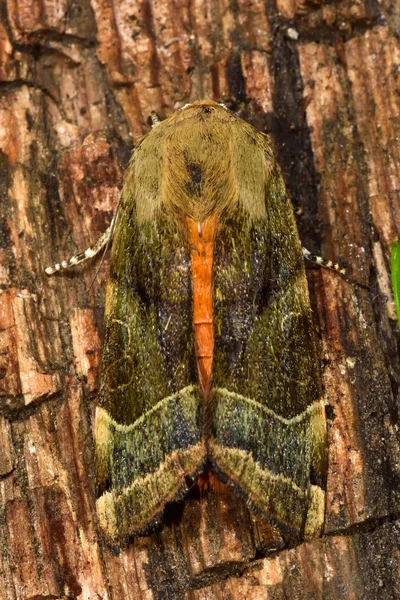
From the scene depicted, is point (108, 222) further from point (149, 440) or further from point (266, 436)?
point (266, 436)

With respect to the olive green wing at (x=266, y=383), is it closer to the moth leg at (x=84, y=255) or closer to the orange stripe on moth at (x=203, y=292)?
the orange stripe on moth at (x=203, y=292)

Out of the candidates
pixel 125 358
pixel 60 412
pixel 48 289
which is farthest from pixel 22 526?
pixel 48 289

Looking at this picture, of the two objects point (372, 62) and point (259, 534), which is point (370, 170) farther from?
point (259, 534)

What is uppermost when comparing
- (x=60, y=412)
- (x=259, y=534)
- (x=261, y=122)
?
(x=261, y=122)

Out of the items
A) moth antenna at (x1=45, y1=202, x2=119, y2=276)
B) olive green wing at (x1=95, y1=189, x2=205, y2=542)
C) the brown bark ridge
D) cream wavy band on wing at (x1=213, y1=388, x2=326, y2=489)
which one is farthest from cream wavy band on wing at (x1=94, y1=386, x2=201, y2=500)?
moth antenna at (x1=45, y1=202, x2=119, y2=276)

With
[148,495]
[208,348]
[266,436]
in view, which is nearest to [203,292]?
[208,348]

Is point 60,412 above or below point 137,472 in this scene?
above

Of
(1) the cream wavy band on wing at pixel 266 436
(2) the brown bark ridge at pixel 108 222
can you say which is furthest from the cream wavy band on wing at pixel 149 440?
(2) the brown bark ridge at pixel 108 222

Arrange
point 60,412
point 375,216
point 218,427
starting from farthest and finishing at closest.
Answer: point 375,216, point 60,412, point 218,427
